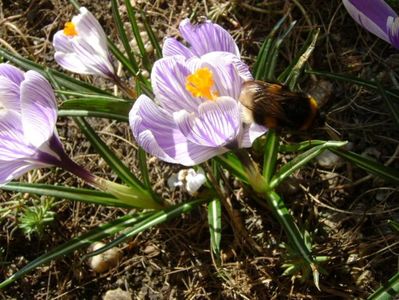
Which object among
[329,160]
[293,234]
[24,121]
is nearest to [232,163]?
[293,234]

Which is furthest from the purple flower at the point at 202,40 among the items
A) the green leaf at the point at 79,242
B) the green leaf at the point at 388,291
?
the green leaf at the point at 388,291

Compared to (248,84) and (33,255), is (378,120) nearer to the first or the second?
(248,84)

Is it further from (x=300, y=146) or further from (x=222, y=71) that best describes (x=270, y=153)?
(x=222, y=71)

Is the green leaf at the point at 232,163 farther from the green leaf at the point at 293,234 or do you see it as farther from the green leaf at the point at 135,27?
the green leaf at the point at 135,27

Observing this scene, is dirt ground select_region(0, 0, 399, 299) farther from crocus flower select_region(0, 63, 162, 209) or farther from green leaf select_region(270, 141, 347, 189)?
crocus flower select_region(0, 63, 162, 209)

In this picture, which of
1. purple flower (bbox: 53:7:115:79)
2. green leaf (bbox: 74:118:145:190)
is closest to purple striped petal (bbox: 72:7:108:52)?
purple flower (bbox: 53:7:115:79)

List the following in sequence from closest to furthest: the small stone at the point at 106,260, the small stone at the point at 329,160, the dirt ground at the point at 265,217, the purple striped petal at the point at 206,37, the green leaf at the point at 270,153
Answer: the purple striped petal at the point at 206,37 < the green leaf at the point at 270,153 < the dirt ground at the point at 265,217 < the small stone at the point at 329,160 < the small stone at the point at 106,260
